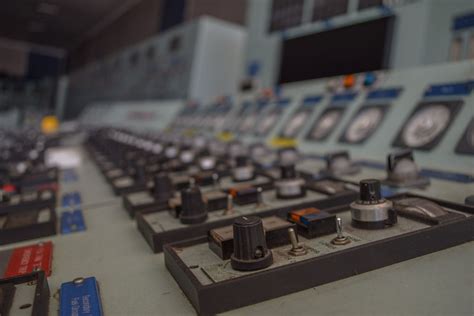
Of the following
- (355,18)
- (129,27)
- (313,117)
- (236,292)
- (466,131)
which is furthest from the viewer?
(129,27)

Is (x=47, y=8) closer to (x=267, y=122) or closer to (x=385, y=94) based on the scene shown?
(x=267, y=122)

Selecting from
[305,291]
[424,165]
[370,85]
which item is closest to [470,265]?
[305,291]

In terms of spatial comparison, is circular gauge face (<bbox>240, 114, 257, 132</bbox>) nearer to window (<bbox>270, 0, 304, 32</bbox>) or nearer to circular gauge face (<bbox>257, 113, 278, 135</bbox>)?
circular gauge face (<bbox>257, 113, 278, 135</bbox>)

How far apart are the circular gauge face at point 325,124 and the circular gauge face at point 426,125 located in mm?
342

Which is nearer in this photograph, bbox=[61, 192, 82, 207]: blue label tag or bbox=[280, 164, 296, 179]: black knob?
bbox=[280, 164, 296, 179]: black knob

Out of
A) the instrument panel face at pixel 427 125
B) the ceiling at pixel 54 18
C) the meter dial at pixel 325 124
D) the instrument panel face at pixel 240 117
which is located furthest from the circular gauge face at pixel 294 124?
the ceiling at pixel 54 18

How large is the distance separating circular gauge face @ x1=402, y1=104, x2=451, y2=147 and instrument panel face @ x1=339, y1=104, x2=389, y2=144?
130 mm

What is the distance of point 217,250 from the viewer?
0.49 metres

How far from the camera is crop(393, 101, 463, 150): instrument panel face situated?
1.07 meters

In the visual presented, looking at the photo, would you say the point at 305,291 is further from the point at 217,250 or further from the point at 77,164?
the point at 77,164

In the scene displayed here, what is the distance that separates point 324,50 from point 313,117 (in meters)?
0.64

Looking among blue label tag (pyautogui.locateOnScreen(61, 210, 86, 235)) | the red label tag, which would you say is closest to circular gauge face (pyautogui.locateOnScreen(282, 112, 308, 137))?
blue label tag (pyautogui.locateOnScreen(61, 210, 86, 235))

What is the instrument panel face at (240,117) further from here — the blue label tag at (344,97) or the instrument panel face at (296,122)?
the blue label tag at (344,97)

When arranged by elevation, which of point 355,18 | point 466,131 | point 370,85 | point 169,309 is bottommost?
point 169,309
